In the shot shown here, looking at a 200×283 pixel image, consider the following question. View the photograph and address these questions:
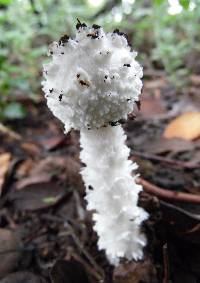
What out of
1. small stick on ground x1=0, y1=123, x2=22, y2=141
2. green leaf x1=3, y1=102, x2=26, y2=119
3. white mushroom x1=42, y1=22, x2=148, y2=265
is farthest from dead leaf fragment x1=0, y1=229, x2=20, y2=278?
green leaf x1=3, y1=102, x2=26, y2=119

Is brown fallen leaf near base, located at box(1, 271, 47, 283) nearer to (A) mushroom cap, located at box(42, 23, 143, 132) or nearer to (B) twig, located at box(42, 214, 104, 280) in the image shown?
(B) twig, located at box(42, 214, 104, 280)

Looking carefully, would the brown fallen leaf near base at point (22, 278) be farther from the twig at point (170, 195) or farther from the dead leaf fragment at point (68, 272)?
the twig at point (170, 195)

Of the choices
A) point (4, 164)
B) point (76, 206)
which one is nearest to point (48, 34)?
point (4, 164)

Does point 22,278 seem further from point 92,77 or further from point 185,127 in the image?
point 185,127

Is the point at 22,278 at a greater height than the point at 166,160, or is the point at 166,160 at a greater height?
the point at 166,160

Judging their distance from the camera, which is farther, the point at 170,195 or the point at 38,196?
the point at 38,196

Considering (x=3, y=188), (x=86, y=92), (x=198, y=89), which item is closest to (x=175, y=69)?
(x=198, y=89)

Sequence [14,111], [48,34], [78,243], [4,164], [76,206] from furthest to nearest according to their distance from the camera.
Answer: [48,34], [14,111], [4,164], [76,206], [78,243]
